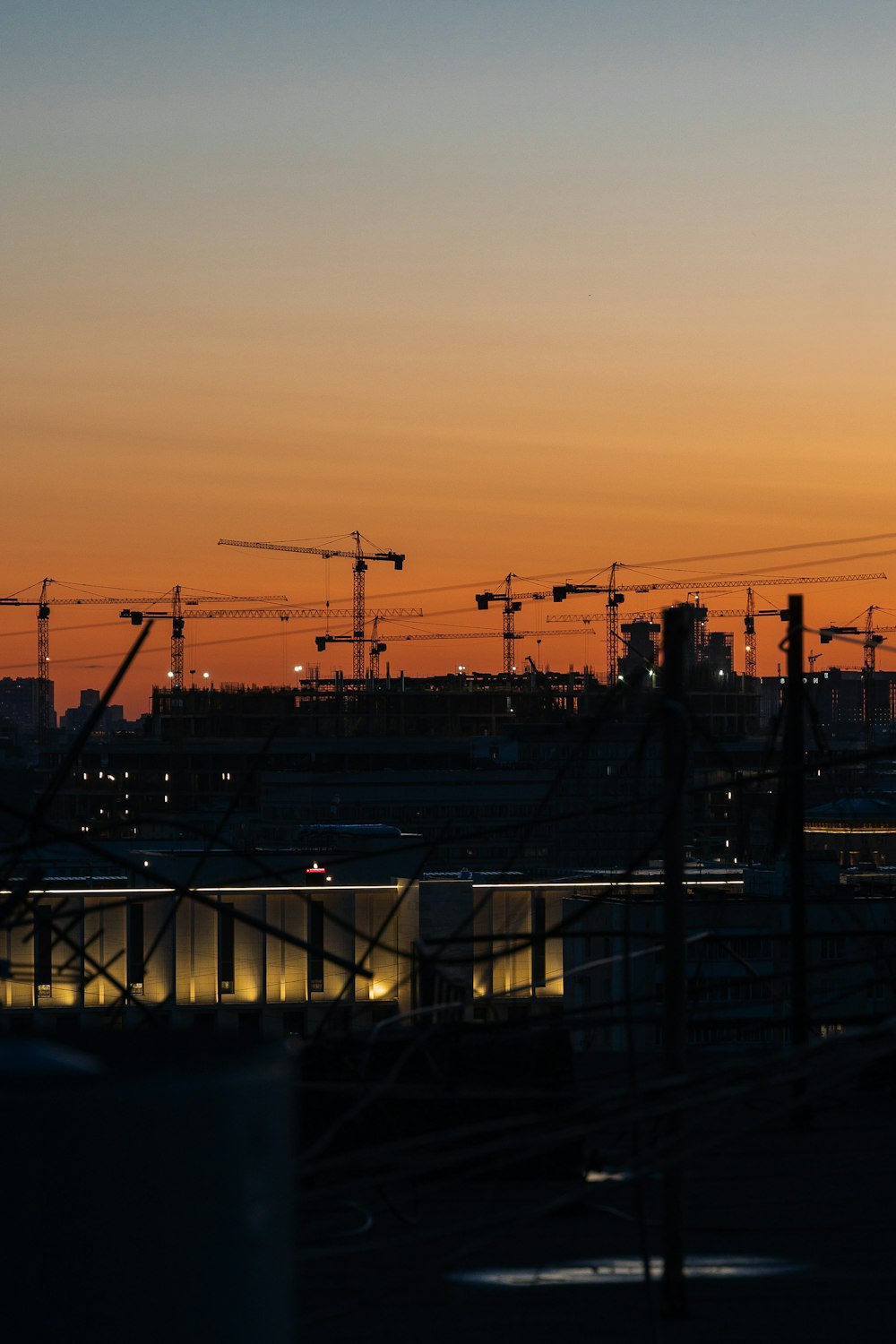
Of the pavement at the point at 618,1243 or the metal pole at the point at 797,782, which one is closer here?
the pavement at the point at 618,1243

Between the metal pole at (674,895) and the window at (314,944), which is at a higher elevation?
the metal pole at (674,895)

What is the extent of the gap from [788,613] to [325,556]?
427 feet

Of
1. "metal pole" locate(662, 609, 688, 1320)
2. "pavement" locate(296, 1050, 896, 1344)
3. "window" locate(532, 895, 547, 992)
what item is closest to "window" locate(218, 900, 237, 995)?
"window" locate(532, 895, 547, 992)

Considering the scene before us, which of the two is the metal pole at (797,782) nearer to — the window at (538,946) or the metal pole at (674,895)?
the metal pole at (674,895)

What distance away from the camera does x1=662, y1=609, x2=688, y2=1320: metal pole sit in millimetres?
4164

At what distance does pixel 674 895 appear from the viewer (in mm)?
4531

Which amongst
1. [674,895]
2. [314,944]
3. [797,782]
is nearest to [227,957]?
[314,944]

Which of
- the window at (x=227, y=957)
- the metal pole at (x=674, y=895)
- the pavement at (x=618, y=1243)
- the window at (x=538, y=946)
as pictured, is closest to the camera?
the pavement at (x=618, y=1243)

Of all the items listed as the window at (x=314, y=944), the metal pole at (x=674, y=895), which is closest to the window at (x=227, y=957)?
the window at (x=314, y=944)

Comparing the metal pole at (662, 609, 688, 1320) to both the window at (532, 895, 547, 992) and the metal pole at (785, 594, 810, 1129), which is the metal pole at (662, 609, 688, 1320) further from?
the window at (532, 895, 547, 992)

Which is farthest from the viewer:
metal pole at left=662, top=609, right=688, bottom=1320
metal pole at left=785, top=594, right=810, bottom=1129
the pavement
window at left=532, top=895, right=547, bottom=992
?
window at left=532, top=895, right=547, bottom=992

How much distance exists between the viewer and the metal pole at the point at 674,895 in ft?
13.7

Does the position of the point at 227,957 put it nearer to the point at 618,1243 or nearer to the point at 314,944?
the point at 314,944

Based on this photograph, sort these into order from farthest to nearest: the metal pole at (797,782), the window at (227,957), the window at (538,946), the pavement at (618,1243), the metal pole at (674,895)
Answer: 1. the window at (227,957)
2. the window at (538,946)
3. the metal pole at (797,782)
4. the metal pole at (674,895)
5. the pavement at (618,1243)
